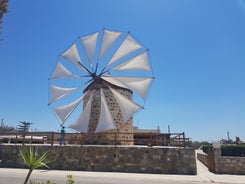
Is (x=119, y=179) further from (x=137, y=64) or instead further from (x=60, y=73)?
(x=60, y=73)

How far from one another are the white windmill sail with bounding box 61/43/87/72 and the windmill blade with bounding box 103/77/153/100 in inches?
155

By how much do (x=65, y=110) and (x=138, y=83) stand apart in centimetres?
691

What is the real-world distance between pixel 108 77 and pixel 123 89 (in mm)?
2201

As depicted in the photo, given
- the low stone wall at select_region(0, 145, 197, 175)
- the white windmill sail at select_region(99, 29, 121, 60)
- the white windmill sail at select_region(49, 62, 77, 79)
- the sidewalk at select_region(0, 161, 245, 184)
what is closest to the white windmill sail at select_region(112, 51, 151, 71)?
the white windmill sail at select_region(99, 29, 121, 60)

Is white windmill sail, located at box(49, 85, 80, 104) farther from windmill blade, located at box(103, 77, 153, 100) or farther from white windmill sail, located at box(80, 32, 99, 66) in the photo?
windmill blade, located at box(103, 77, 153, 100)

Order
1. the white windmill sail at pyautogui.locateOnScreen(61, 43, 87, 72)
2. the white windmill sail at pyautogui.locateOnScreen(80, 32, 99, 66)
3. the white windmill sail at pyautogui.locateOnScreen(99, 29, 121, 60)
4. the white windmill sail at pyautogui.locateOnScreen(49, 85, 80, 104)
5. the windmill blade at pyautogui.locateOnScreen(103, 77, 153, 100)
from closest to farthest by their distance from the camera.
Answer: the windmill blade at pyautogui.locateOnScreen(103, 77, 153, 100)
the white windmill sail at pyautogui.locateOnScreen(49, 85, 80, 104)
the white windmill sail at pyautogui.locateOnScreen(99, 29, 121, 60)
the white windmill sail at pyautogui.locateOnScreen(80, 32, 99, 66)
the white windmill sail at pyautogui.locateOnScreen(61, 43, 87, 72)

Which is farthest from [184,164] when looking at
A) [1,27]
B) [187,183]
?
[1,27]

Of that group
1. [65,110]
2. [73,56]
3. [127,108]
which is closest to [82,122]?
[65,110]

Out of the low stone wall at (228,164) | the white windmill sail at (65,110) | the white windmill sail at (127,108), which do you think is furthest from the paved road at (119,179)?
the white windmill sail at (65,110)

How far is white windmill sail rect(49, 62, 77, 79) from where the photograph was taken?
2108 centimetres

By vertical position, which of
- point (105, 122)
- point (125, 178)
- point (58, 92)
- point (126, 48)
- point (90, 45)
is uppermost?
point (90, 45)

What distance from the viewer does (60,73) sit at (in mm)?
21359

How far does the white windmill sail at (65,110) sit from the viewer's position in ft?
62.6

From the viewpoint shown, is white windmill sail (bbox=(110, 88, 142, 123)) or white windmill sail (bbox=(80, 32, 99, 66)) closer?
white windmill sail (bbox=(110, 88, 142, 123))
